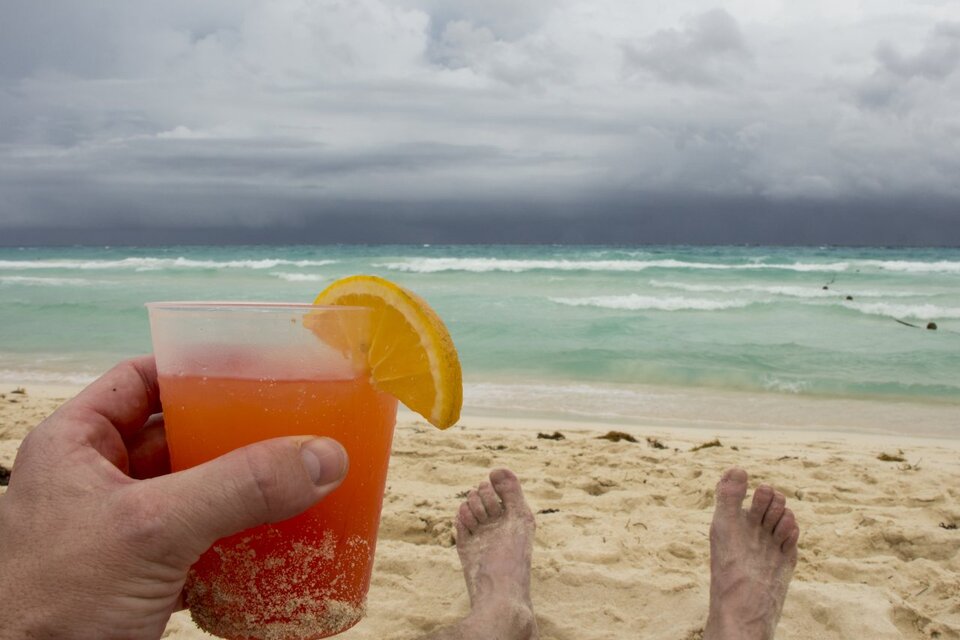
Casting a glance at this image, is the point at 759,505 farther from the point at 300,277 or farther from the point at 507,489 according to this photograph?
the point at 300,277

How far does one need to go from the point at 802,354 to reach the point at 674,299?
23.8ft

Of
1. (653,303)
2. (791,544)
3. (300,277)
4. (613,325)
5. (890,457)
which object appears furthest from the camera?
(300,277)

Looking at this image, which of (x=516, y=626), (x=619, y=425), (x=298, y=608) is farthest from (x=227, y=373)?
(x=619, y=425)

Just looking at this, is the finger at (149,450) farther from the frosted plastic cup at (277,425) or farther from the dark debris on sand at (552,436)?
the dark debris on sand at (552,436)

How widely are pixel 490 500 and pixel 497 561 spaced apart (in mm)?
336

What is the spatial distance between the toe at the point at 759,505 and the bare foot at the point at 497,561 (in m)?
0.78

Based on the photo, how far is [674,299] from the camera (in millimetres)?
16203

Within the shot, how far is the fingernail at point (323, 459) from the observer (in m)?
1.21

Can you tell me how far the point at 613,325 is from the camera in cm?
1143

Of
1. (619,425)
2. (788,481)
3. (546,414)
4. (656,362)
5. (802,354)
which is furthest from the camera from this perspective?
(802,354)

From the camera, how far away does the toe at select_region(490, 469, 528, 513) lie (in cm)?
294

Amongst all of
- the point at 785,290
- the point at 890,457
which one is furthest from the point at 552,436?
the point at 785,290

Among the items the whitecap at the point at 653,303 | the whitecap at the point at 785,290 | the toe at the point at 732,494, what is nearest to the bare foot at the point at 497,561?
the toe at the point at 732,494

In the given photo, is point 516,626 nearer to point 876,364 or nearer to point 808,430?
point 808,430
